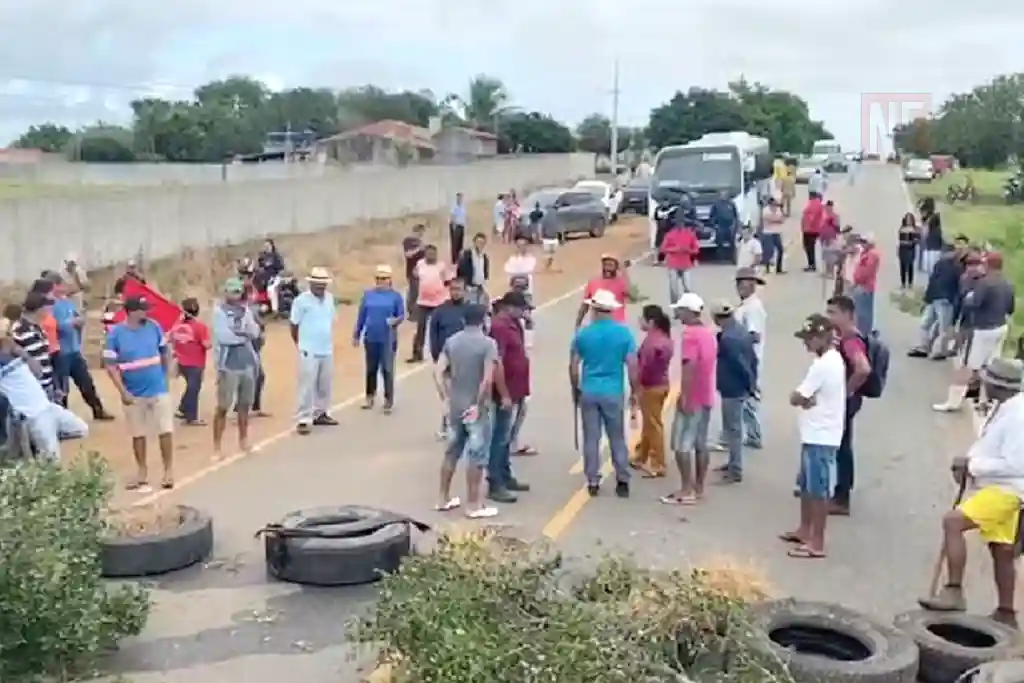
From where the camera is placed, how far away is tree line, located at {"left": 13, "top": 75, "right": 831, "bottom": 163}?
234 ft

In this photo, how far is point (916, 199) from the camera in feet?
174

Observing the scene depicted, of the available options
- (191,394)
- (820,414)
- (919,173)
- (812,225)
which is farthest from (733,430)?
(919,173)

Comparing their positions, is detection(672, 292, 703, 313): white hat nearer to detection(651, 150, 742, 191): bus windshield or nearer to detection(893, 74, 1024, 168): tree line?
detection(651, 150, 742, 191): bus windshield

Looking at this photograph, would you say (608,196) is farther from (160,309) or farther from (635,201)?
(160,309)

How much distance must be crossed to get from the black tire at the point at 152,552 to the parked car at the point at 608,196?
30890 mm

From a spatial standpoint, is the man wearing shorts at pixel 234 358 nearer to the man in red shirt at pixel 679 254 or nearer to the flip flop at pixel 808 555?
the flip flop at pixel 808 555

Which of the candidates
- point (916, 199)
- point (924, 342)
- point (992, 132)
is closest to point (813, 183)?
point (924, 342)

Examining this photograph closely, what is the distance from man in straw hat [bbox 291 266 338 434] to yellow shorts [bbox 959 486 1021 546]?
7421mm

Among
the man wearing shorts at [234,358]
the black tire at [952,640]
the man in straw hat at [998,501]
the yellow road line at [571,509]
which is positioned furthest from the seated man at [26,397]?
the man in straw hat at [998,501]

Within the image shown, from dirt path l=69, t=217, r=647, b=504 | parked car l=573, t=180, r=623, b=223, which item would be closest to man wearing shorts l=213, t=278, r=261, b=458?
dirt path l=69, t=217, r=647, b=504

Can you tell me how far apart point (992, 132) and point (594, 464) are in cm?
7353

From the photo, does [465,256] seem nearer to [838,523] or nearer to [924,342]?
[924,342]

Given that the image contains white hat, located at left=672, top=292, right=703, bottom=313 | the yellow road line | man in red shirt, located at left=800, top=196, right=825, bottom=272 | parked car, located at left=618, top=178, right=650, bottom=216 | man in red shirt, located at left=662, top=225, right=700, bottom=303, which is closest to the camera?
the yellow road line

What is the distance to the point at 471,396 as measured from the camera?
973cm
